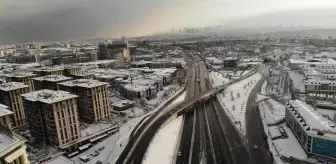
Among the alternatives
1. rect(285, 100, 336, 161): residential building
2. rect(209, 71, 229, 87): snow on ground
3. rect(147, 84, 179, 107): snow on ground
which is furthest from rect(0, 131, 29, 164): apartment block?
rect(209, 71, 229, 87): snow on ground

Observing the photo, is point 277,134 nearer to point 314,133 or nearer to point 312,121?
point 312,121

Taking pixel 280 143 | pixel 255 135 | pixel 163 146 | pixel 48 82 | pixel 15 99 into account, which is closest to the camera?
pixel 280 143

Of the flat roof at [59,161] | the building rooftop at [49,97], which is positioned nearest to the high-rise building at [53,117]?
the building rooftop at [49,97]

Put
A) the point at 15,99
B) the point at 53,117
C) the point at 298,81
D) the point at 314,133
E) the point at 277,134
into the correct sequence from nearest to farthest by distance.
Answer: the point at 314,133, the point at 53,117, the point at 277,134, the point at 15,99, the point at 298,81

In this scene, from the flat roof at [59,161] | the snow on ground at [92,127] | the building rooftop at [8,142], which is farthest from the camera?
the snow on ground at [92,127]

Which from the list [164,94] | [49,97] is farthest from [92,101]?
[164,94]

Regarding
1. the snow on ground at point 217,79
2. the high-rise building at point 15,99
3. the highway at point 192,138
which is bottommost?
the highway at point 192,138

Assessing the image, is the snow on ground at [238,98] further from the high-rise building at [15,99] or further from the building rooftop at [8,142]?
the high-rise building at [15,99]
